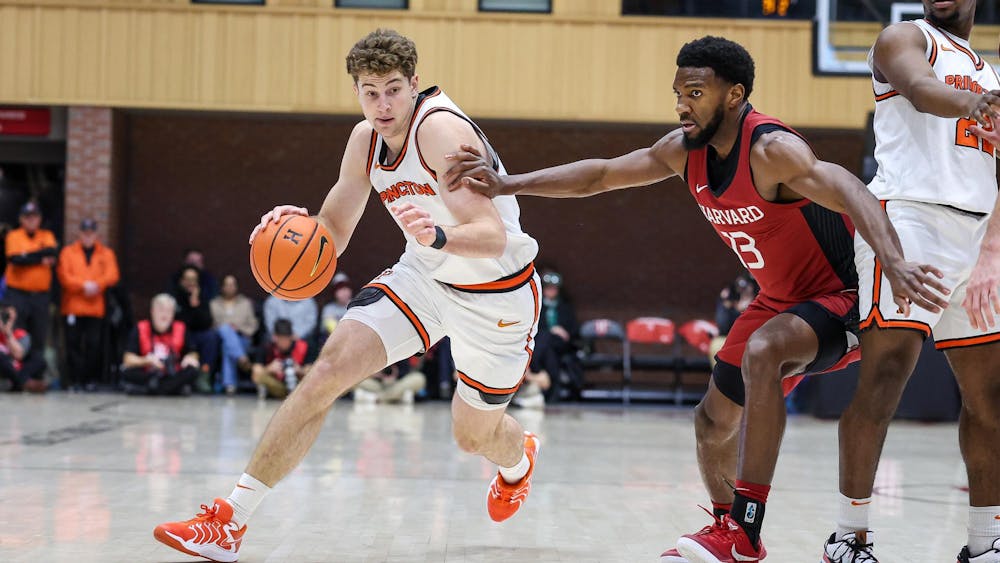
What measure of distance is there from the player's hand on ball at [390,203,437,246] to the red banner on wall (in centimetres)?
1196

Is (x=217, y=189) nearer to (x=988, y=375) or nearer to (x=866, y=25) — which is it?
(x=866, y=25)

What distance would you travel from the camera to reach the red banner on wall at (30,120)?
1404 centimetres

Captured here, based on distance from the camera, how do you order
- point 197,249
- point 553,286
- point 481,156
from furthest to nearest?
point 197,249 < point 553,286 < point 481,156

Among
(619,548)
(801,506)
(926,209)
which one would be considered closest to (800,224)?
(926,209)

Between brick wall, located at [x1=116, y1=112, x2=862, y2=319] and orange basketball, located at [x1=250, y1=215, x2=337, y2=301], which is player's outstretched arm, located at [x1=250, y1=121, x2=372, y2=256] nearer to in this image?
orange basketball, located at [x1=250, y1=215, x2=337, y2=301]

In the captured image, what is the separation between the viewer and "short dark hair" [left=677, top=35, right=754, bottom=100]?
12.2 ft

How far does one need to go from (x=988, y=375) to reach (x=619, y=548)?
155cm

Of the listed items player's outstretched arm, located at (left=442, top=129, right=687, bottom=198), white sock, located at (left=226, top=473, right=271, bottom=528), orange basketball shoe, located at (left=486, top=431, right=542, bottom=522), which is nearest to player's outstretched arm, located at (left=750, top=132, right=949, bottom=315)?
player's outstretched arm, located at (left=442, top=129, right=687, bottom=198)

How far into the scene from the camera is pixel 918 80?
3.49 m

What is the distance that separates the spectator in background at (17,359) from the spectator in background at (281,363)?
240 cm

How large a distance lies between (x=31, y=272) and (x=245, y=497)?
31.4 feet

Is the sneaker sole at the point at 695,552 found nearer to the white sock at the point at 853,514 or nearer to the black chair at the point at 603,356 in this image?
the white sock at the point at 853,514

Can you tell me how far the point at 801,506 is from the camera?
18.4 ft

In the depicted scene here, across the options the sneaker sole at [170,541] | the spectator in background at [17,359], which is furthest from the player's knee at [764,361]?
the spectator in background at [17,359]
